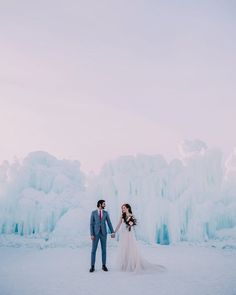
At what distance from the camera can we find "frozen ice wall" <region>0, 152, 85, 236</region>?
64.6 feet

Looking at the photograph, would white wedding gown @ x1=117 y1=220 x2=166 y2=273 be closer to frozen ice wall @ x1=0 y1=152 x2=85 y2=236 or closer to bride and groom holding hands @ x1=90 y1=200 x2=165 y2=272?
bride and groom holding hands @ x1=90 y1=200 x2=165 y2=272

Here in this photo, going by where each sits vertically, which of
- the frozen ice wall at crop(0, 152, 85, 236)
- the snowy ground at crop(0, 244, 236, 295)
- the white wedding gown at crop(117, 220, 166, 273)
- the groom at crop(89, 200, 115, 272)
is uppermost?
the frozen ice wall at crop(0, 152, 85, 236)

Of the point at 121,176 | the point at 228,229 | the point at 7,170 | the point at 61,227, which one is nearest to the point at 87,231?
the point at 61,227

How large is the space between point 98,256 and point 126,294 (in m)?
5.60

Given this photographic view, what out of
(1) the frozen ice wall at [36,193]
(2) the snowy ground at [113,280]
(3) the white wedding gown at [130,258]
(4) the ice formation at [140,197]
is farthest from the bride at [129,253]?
(1) the frozen ice wall at [36,193]

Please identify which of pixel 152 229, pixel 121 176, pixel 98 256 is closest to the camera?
pixel 98 256

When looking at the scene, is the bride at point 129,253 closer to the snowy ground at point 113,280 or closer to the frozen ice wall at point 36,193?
the snowy ground at point 113,280

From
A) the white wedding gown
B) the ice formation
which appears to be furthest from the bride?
the ice formation

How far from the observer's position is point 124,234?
8359 millimetres

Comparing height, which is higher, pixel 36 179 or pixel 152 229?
pixel 36 179

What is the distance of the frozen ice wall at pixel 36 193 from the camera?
776 inches

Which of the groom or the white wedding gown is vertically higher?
the groom

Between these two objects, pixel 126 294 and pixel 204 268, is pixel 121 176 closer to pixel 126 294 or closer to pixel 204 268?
pixel 204 268

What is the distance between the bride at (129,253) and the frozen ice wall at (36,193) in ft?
39.8
